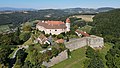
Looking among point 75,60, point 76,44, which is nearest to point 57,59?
point 75,60

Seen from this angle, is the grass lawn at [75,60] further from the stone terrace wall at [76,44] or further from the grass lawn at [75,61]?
the stone terrace wall at [76,44]

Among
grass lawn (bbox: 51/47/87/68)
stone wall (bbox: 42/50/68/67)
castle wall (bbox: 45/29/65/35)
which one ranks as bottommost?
grass lawn (bbox: 51/47/87/68)

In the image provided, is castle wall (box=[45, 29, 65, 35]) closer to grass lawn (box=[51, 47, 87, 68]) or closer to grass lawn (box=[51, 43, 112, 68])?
grass lawn (box=[51, 43, 112, 68])

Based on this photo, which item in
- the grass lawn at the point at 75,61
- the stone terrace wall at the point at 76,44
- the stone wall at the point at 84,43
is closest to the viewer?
the grass lawn at the point at 75,61

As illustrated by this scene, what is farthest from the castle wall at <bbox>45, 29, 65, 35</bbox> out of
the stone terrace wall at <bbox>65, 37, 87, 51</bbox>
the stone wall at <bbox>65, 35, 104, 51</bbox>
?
the stone terrace wall at <bbox>65, 37, 87, 51</bbox>

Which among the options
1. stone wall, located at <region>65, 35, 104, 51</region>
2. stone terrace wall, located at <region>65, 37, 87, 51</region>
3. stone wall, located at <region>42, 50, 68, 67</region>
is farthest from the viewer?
stone wall, located at <region>65, 35, 104, 51</region>

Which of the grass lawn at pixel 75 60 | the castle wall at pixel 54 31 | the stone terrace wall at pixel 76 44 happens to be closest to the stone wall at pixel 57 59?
the grass lawn at pixel 75 60

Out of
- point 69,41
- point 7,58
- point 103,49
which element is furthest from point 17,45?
point 103,49

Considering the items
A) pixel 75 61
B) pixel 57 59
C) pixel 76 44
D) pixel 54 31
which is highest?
pixel 54 31

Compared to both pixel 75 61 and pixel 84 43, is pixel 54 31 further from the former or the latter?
pixel 75 61

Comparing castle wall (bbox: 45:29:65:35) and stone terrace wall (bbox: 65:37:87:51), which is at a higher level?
castle wall (bbox: 45:29:65:35)

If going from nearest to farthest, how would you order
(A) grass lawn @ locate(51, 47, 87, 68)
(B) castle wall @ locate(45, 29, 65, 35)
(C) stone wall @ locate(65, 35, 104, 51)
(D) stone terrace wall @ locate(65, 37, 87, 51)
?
(A) grass lawn @ locate(51, 47, 87, 68), (D) stone terrace wall @ locate(65, 37, 87, 51), (C) stone wall @ locate(65, 35, 104, 51), (B) castle wall @ locate(45, 29, 65, 35)

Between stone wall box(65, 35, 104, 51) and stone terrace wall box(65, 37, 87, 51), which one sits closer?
stone terrace wall box(65, 37, 87, 51)

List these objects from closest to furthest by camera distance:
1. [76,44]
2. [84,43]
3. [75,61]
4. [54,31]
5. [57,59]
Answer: [57,59], [75,61], [76,44], [84,43], [54,31]
